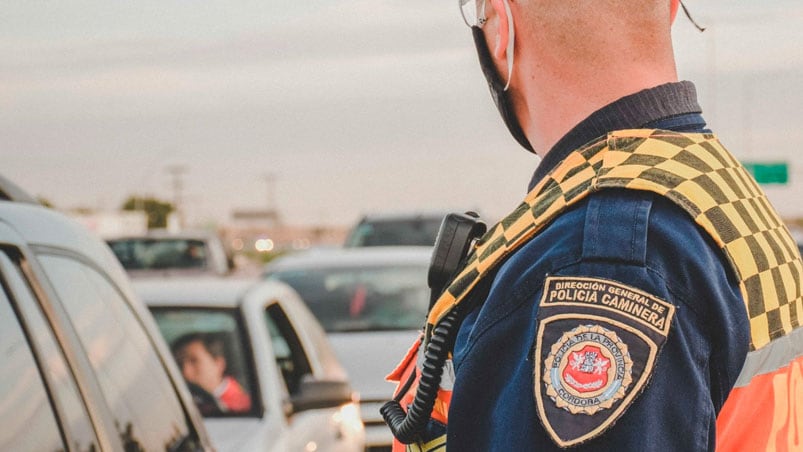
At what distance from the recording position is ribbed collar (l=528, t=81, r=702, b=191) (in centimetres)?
180

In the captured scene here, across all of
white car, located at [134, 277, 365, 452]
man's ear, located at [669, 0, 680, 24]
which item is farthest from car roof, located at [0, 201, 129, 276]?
white car, located at [134, 277, 365, 452]

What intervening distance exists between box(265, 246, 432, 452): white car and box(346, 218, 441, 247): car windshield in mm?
3875

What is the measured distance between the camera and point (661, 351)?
4.98ft

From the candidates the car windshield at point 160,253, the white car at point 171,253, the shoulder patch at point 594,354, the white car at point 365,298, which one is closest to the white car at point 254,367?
the white car at point 365,298

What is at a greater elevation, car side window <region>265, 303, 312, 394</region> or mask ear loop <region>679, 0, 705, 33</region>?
mask ear loop <region>679, 0, 705, 33</region>

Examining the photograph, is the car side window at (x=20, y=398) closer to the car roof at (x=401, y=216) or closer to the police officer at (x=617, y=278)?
the police officer at (x=617, y=278)

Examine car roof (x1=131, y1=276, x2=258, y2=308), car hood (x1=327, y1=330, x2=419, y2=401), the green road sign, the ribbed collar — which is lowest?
the green road sign

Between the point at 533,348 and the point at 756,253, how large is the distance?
16.0 inches

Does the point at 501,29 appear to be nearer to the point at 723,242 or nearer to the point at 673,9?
the point at 673,9

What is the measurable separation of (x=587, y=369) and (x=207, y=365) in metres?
4.38

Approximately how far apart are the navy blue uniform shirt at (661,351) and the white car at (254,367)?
3.06 metres

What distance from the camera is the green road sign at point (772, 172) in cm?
3262

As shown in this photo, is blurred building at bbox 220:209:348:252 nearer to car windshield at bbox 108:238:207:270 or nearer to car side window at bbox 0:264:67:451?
car windshield at bbox 108:238:207:270

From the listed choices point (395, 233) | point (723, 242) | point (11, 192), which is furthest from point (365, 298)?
point (723, 242)
